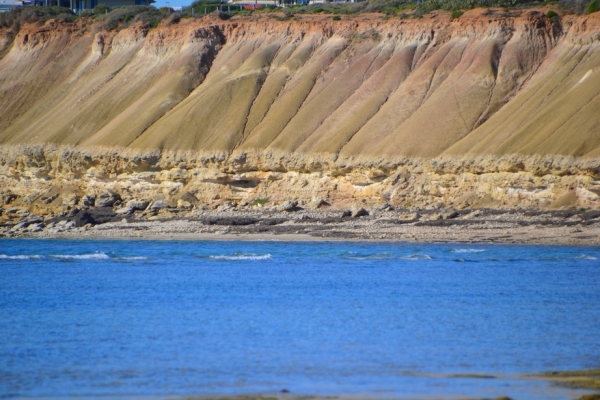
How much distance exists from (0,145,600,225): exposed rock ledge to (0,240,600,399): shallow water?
5480 mm

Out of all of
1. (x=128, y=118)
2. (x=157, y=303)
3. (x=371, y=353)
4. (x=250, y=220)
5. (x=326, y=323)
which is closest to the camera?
(x=371, y=353)

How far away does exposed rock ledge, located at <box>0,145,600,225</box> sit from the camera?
38.7 metres

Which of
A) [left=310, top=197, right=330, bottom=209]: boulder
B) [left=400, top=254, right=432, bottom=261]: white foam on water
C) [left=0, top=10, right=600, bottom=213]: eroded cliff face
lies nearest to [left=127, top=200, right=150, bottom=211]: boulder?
[left=0, top=10, right=600, bottom=213]: eroded cliff face

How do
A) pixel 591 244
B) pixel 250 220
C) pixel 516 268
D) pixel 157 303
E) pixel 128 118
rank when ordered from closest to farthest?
pixel 157 303, pixel 516 268, pixel 591 244, pixel 250 220, pixel 128 118

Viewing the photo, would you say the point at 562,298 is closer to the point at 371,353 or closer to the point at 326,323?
the point at 326,323

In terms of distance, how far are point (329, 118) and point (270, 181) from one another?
5701 millimetres

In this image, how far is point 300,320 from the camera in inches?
824

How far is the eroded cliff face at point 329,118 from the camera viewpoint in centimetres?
4084

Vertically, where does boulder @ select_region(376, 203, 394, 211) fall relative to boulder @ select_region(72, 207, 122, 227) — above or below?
above

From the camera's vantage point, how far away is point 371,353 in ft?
55.3

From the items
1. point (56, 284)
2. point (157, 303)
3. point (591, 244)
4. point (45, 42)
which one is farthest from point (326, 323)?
point (45, 42)

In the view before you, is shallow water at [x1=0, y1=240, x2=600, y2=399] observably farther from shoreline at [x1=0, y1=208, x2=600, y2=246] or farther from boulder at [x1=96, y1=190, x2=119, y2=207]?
boulder at [x1=96, y1=190, x2=119, y2=207]

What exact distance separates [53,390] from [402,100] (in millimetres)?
37217

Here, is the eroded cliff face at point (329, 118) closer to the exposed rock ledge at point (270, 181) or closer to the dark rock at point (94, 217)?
the exposed rock ledge at point (270, 181)
